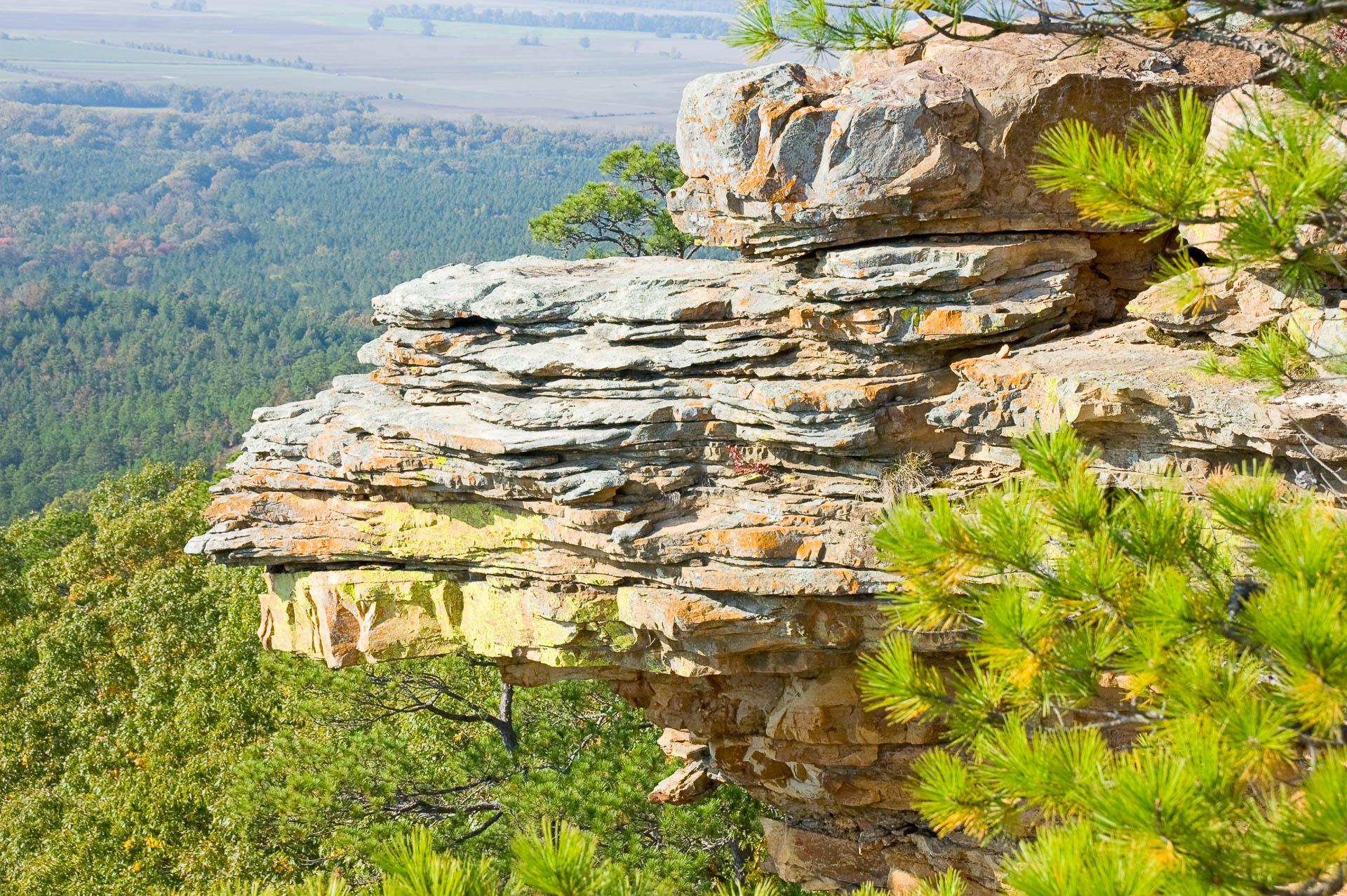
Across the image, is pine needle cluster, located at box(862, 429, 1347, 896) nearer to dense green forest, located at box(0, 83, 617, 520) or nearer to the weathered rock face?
the weathered rock face

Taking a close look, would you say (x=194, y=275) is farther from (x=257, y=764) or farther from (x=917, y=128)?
(x=917, y=128)

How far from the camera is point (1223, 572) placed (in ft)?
16.3

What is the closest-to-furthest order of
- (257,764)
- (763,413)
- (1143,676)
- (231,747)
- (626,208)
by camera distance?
(1143,676) → (763,413) → (257,764) → (231,747) → (626,208)

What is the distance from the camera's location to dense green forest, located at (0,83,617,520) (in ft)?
278

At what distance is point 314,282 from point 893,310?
144 meters

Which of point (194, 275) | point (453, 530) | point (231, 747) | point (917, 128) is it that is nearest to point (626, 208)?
point (453, 530)

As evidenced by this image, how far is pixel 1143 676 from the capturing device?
4.78 meters

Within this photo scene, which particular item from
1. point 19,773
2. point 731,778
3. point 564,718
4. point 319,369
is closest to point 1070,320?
point 731,778

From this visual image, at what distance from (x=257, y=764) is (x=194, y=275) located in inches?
5922

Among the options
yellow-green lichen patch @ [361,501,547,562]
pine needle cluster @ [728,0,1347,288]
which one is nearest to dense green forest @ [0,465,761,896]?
yellow-green lichen patch @ [361,501,547,562]

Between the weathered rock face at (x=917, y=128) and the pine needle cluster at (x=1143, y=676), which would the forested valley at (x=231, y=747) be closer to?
the pine needle cluster at (x=1143, y=676)

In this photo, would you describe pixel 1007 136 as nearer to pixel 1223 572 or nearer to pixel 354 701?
pixel 1223 572

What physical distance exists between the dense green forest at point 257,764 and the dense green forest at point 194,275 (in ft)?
196

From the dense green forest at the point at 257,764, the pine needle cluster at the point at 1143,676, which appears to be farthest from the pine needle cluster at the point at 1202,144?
the dense green forest at the point at 257,764
